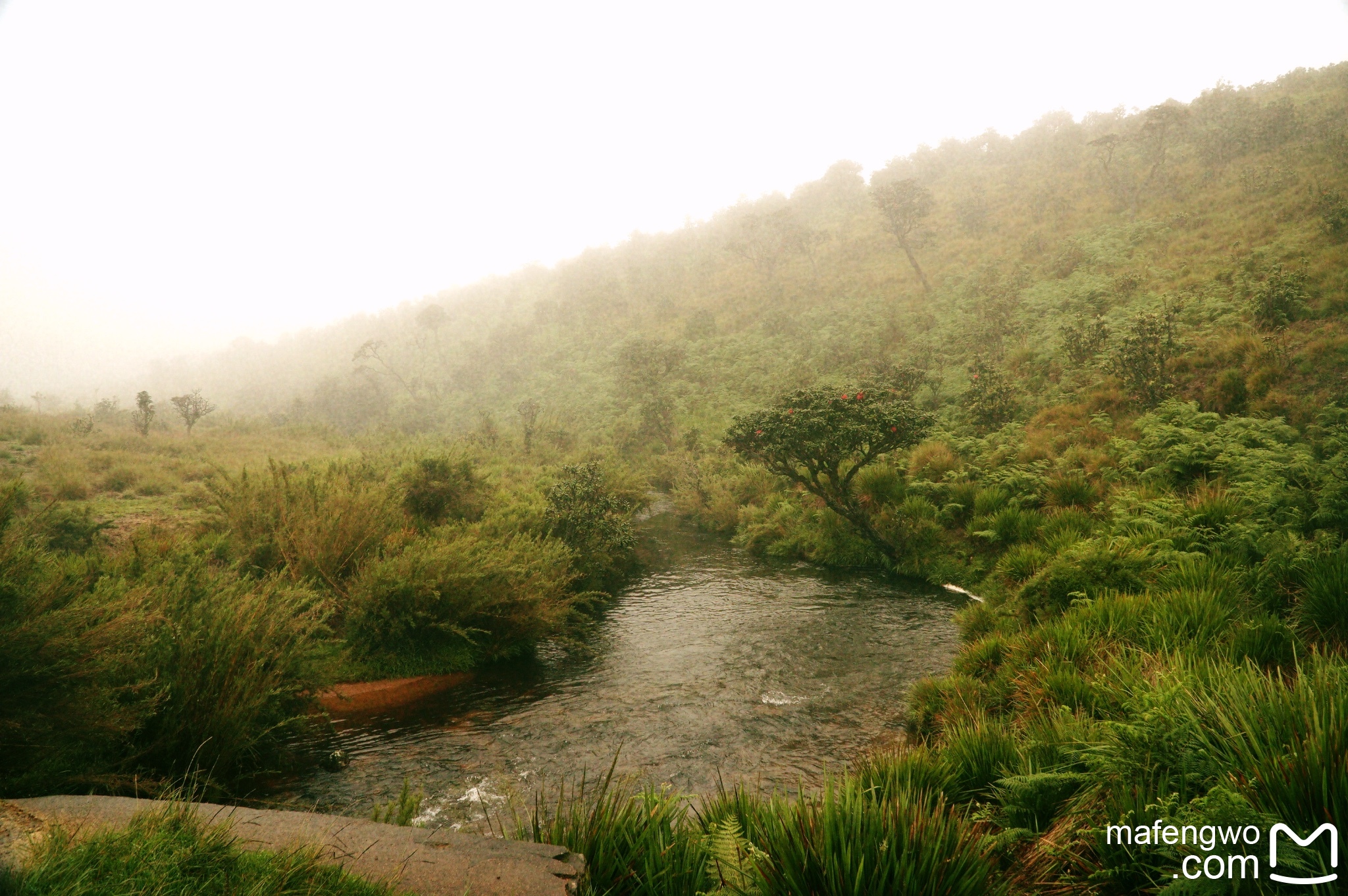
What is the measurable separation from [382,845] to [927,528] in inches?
498

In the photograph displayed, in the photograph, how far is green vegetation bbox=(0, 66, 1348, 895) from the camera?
129 inches

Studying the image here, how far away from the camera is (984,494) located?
13.0 m

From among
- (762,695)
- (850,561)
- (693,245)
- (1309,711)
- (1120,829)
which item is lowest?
(850,561)

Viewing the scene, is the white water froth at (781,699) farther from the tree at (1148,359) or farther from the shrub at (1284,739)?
the tree at (1148,359)

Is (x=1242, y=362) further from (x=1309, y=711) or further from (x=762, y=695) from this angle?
(x=1309, y=711)

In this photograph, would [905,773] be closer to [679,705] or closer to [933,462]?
[679,705]

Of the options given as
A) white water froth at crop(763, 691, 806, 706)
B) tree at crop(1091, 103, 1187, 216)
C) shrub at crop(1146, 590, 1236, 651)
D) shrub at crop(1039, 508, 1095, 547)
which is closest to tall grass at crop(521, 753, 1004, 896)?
shrub at crop(1146, 590, 1236, 651)

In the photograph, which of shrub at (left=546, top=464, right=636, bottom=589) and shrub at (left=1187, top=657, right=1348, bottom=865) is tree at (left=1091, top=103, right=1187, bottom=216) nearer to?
shrub at (left=546, top=464, right=636, bottom=589)

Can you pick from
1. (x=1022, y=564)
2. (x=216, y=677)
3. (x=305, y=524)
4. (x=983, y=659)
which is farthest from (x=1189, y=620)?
(x=305, y=524)

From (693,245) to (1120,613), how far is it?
53086 millimetres

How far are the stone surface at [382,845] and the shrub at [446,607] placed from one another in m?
5.57

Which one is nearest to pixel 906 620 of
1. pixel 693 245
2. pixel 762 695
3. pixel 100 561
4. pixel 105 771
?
pixel 762 695

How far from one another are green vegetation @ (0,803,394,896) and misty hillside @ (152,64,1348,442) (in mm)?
16412

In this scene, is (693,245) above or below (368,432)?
above
